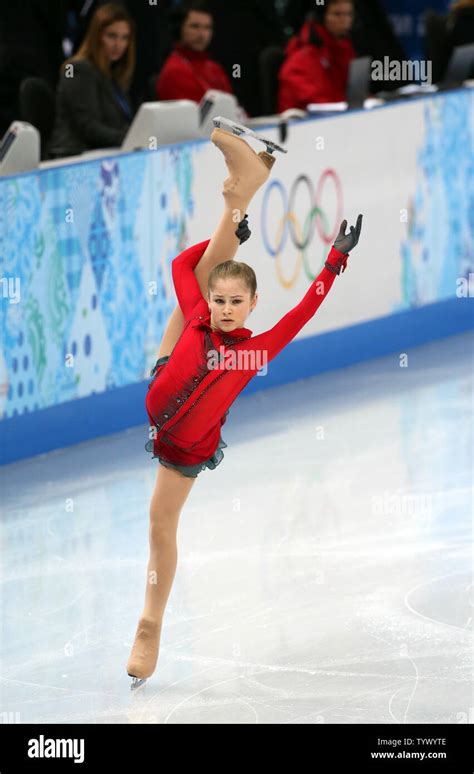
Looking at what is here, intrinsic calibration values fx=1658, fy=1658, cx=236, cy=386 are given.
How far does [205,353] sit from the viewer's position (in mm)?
4922

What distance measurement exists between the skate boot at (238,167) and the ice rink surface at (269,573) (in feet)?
5.03

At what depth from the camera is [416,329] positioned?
10602 millimetres

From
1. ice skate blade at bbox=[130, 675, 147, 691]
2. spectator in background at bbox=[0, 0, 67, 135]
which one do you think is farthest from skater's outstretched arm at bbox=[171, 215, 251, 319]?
spectator in background at bbox=[0, 0, 67, 135]

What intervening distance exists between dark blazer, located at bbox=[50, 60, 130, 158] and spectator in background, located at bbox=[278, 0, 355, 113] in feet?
5.46

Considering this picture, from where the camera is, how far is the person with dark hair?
972 centimetres

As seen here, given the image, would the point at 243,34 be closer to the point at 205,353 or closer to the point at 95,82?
the point at 95,82

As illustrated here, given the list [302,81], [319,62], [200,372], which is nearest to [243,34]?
[319,62]

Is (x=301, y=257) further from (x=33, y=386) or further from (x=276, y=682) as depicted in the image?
(x=276, y=682)

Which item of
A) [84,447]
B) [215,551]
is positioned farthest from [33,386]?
[215,551]

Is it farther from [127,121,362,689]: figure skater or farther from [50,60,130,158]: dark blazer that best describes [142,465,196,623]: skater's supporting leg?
[50,60,130,158]: dark blazer

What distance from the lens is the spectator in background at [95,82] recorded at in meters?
8.62

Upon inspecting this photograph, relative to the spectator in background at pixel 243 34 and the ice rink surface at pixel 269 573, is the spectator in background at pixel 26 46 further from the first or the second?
the ice rink surface at pixel 269 573

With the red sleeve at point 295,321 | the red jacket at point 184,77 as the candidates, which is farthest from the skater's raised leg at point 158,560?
the red jacket at point 184,77

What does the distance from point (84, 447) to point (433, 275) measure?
314 cm
